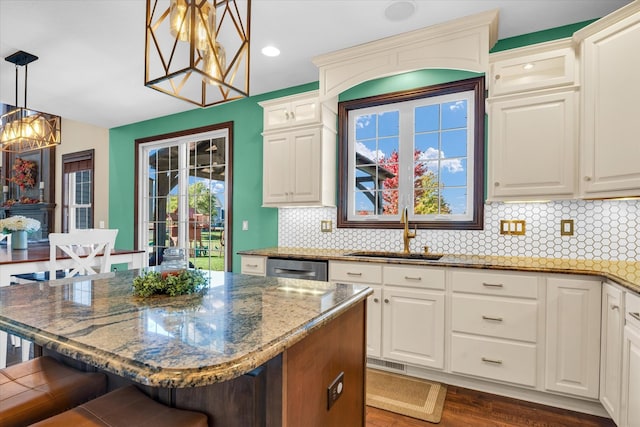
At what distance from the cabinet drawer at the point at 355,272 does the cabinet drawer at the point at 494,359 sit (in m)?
0.69

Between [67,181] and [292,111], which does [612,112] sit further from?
[67,181]

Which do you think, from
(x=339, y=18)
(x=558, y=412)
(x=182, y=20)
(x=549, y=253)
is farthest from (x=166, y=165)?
(x=558, y=412)

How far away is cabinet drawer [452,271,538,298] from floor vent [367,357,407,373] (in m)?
0.78

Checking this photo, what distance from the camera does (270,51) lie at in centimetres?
292

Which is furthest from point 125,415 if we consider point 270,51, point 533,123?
point 270,51

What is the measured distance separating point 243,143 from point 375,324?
2553 millimetres

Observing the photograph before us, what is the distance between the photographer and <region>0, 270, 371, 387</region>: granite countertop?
0.67 metres

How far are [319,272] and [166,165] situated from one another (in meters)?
3.12

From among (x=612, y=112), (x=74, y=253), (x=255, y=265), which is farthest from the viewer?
(x=255, y=265)

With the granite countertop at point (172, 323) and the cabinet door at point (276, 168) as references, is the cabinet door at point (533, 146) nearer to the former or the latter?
the granite countertop at point (172, 323)

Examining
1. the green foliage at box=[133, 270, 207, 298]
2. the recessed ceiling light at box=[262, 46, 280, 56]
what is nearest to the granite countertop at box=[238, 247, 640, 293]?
the green foliage at box=[133, 270, 207, 298]

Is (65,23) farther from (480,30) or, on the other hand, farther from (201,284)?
(480,30)

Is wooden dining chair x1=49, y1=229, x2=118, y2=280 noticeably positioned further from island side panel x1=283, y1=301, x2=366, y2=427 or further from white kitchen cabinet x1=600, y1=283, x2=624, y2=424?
white kitchen cabinet x1=600, y1=283, x2=624, y2=424

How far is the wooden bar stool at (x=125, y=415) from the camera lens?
838 mm
